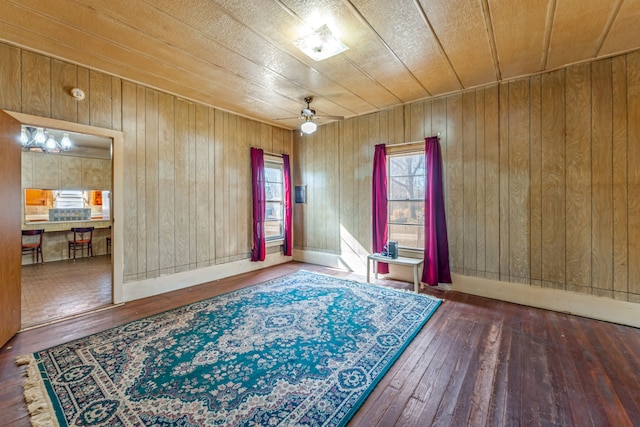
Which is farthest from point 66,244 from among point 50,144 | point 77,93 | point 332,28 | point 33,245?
point 332,28

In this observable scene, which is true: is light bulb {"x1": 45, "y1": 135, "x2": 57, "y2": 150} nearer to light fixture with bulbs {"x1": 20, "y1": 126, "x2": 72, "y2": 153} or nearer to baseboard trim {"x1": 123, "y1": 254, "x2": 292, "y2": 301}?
light fixture with bulbs {"x1": 20, "y1": 126, "x2": 72, "y2": 153}

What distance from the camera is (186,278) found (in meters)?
4.21

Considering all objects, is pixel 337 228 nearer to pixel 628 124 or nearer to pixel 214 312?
pixel 214 312

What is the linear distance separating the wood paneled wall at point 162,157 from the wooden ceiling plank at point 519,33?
4.01 meters

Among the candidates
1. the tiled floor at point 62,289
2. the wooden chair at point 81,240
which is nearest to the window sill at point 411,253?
the tiled floor at point 62,289

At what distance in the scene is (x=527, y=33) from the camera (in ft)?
8.31

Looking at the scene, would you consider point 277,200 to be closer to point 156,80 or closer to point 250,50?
point 156,80

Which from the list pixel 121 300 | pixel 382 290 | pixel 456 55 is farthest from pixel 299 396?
pixel 456 55

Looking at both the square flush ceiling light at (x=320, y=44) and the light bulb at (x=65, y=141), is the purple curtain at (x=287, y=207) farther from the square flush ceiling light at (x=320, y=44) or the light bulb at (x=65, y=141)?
the light bulb at (x=65, y=141)

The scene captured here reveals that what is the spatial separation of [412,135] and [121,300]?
4.86 meters

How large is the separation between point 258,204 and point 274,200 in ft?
2.33

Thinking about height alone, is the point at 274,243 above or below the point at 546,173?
below

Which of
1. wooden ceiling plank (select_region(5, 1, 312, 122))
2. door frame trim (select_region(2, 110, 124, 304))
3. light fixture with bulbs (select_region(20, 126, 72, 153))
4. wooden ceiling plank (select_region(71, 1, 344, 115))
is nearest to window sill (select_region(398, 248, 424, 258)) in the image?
wooden ceiling plank (select_region(71, 1, 344, 115))

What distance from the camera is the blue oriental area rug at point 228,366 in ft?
5.48
